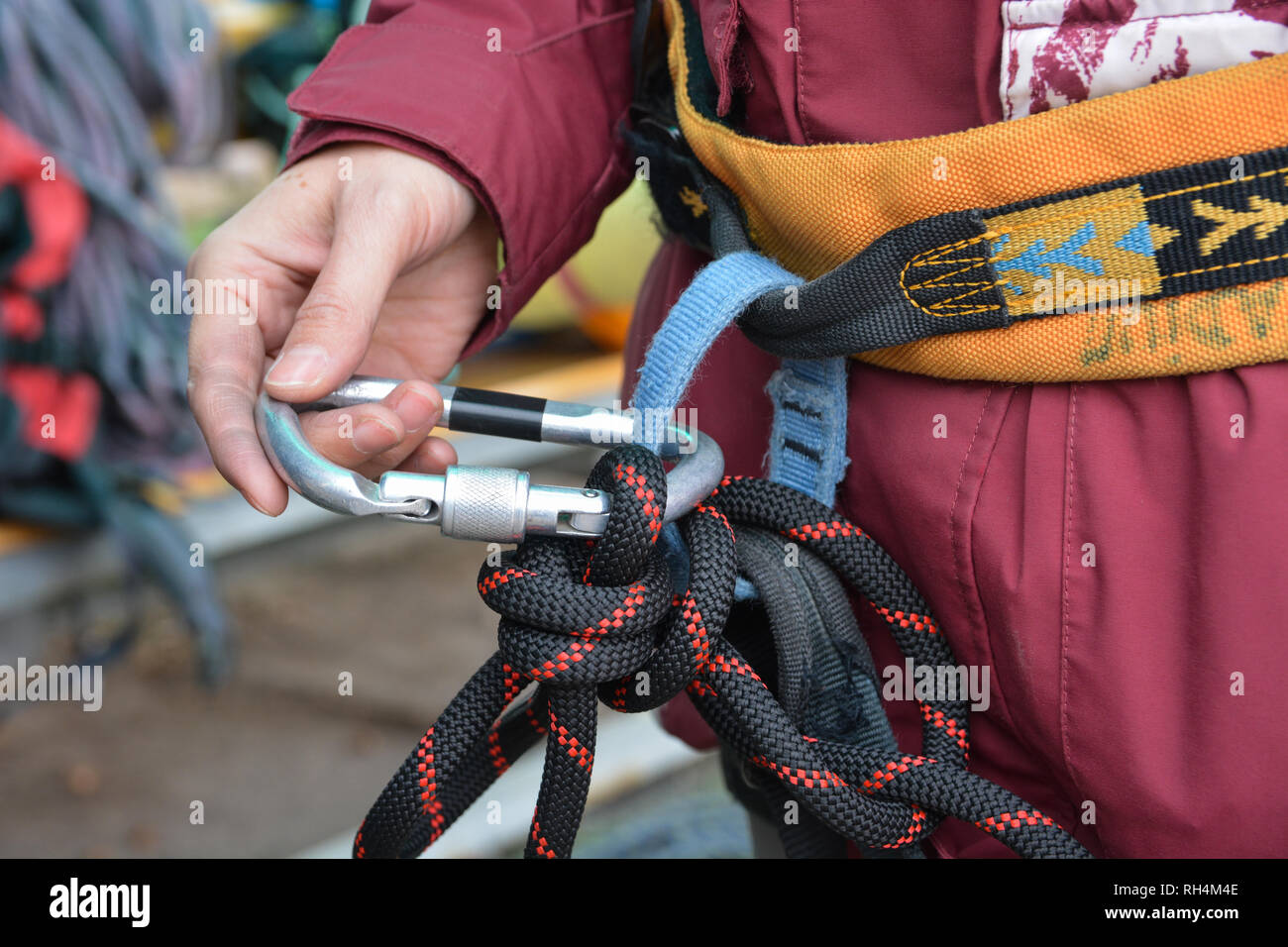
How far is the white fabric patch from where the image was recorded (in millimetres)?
500

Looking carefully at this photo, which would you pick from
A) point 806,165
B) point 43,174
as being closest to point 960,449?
point 806,165

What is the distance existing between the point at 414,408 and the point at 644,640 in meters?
0.19

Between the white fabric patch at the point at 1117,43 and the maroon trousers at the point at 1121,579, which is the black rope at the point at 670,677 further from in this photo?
the white fabric patch at the point at 1117,43

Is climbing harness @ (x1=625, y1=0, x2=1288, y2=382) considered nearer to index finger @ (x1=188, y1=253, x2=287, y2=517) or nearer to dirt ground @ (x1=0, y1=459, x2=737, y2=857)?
index finger @ (x1=188, y1=253, x2=287, y2=517)

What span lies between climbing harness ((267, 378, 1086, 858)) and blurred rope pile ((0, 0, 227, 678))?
145 cm

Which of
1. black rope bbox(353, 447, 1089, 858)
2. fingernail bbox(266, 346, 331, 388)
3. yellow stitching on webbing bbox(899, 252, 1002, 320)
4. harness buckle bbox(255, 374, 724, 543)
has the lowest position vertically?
black rope bbox(353, 447, 1089, 858)

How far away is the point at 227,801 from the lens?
183cm

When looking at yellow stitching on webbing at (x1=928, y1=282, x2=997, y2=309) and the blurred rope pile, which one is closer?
yellow stitching on webbing at (x1=928, y1=282, x2=997, y2=309)

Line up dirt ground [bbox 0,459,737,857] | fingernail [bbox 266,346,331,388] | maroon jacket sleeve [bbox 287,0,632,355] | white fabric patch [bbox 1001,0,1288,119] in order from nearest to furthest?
1. white fabric patch [bbox 1001,0,1288,119]
2. fingernail [bbox 266,346,331,388]
3. maroon jacket sleeve [bbox 287,0,632,355]
4. dirt ground [bbox 0,459,737,857]

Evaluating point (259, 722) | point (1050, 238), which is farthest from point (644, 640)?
point (259, 722)

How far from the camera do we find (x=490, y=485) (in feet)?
1.88

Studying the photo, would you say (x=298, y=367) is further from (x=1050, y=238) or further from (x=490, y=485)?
(x=1050, y=238)

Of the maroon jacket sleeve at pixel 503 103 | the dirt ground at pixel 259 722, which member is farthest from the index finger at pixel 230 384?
the dirt ground at pixel 259 722

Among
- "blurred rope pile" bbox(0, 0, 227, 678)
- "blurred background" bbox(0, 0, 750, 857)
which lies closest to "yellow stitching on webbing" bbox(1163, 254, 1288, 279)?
"blurred background" bbox(0, 0, 750, 857)
